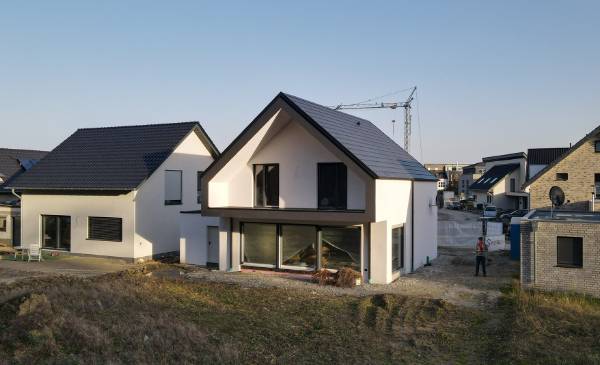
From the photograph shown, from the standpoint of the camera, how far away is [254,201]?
753 inches

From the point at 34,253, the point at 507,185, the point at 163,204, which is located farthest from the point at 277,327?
the point at 507,185

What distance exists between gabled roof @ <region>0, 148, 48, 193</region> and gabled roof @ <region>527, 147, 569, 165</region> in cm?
4087

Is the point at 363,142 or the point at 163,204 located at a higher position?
the point at 363,142

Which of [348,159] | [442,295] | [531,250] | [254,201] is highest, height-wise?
[348,159]

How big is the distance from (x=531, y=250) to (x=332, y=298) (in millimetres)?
6753

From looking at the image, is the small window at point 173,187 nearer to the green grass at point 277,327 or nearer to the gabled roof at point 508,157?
the green grass at point 277,327

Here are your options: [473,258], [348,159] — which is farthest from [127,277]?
[473,258]

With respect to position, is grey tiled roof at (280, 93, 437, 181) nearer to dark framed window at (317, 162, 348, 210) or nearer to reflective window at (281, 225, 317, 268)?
dark framed window at (317, 162, 348, 210)

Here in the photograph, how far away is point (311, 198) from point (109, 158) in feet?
38.1

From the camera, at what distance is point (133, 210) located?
21391 mm

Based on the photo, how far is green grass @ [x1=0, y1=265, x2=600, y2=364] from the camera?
9430 millimetres

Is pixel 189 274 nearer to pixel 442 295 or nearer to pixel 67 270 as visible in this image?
pixel 67 270

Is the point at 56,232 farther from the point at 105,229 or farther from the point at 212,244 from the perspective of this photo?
the point at 212,244

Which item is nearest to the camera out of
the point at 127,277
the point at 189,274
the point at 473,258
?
the point at 127,277
